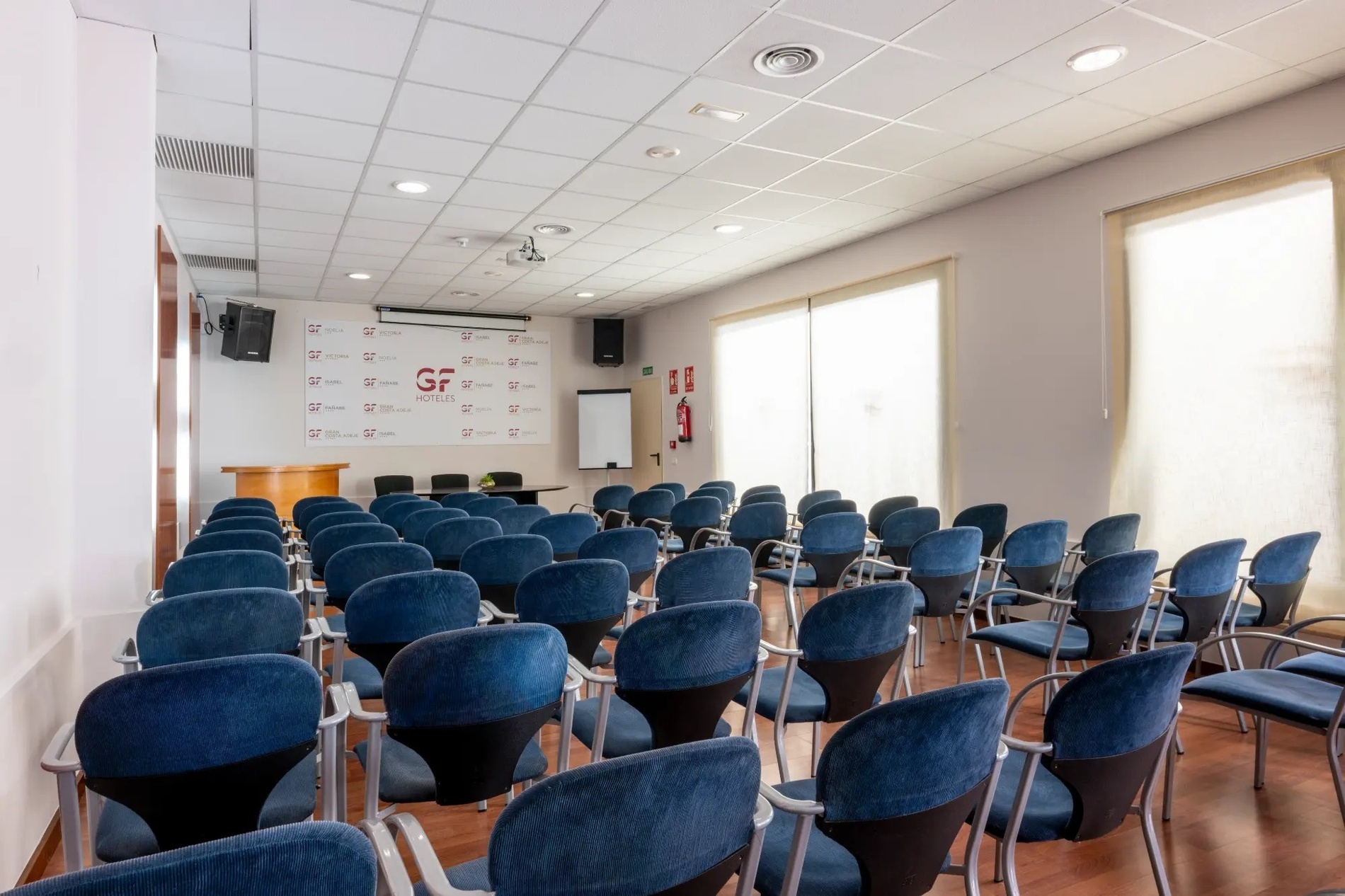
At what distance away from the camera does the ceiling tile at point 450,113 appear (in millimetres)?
4375

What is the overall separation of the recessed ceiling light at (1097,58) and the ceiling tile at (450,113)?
2.92 m

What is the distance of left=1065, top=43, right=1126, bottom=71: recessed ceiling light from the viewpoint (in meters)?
4.00

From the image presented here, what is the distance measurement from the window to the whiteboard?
7.20 ft

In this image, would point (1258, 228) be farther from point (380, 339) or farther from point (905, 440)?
point (380, 339)

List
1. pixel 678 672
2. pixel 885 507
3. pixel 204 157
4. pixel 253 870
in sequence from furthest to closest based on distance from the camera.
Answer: pixel 885 507, pixel 204 157, pixel 678 672, pixel 253 870

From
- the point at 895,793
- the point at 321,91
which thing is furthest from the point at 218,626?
the point at 321,91

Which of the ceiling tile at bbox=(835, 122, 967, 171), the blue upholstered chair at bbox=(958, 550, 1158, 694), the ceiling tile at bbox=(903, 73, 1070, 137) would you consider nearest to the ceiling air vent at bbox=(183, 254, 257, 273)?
the ceiling tile at bbox=(835, 122, 967, 171)

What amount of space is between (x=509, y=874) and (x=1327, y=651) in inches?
109

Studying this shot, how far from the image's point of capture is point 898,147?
5309 millimetres

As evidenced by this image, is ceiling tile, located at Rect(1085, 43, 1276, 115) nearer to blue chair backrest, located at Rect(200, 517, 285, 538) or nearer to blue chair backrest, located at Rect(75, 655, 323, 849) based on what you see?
blue chair backrest, located at Rect(75, 655, 323, 849)

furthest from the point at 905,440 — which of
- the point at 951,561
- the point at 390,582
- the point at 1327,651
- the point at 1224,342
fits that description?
the point at 390,582

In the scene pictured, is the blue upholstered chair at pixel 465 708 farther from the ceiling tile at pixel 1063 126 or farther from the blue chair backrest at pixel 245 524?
the ceiling tile at pixel 1063 126

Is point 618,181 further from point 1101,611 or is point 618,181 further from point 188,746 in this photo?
point 188,746

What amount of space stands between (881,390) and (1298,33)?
13.9 ft
